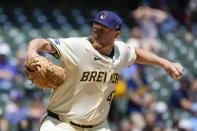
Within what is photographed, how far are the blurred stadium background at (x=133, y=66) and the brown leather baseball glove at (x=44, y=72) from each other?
13.0 ft

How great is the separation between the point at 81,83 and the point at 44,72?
1.32 feet

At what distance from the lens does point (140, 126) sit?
9586 millimetres

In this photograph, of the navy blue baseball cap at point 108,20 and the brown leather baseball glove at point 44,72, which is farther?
the navy blue baseball cap at point 108,20

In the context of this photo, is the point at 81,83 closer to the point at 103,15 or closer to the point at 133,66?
the point at 103,15

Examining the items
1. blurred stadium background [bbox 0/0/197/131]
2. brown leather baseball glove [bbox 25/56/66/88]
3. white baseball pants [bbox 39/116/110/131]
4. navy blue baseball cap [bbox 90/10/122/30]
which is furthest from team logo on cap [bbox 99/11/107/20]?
blurred stadium background [bbox 0/0/197/131]

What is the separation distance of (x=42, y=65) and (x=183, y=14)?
1062 cm

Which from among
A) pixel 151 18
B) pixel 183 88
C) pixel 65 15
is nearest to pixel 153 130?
pixel 183 88

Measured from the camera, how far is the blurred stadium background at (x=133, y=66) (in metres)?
9.55

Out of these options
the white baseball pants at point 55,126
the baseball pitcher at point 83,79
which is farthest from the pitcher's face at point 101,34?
the white baseball pants at point 55,126

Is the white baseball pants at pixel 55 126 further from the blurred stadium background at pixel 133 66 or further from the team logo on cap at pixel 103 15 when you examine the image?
the blurred stadium background at pixel 133 66

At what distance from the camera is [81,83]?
5027mm

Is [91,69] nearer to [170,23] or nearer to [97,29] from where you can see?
[97,29]

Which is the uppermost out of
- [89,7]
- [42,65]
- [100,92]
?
[42,65]

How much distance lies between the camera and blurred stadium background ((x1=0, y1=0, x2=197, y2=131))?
955cm
